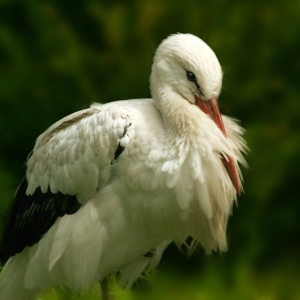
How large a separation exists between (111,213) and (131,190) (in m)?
0.10

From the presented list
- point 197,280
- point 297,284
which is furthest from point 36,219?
point 297,284

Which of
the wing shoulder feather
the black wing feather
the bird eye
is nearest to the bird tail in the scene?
the black wing feather

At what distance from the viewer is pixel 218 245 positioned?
2.48 metres

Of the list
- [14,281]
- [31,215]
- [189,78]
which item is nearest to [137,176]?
[189,78]

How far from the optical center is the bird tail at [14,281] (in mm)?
2742

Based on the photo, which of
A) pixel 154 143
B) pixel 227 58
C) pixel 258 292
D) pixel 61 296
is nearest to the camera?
pixel 154 143

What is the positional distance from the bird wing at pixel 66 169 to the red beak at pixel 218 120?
0.21 m

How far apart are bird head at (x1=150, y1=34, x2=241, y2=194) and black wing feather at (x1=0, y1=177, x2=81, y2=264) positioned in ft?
1.39

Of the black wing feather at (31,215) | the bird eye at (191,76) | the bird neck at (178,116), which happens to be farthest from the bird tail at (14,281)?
the bird eye at (191,76)

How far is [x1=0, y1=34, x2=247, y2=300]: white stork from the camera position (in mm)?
2275

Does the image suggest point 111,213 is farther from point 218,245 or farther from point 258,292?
point 258,292

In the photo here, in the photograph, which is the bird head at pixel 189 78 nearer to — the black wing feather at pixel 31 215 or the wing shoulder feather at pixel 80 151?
the wing shoulder feather at pixel 80 151

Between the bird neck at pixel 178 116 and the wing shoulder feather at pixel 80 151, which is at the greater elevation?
the bird neck at pixel 178 116

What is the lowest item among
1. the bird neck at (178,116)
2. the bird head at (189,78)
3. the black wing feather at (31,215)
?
the black wing feather at (31,215)
